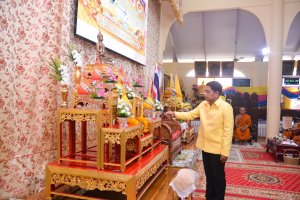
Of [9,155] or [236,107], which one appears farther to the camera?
[236,107]

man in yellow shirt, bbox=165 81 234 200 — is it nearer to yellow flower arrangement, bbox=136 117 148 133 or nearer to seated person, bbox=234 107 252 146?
yellow flower arrangement, bbox=136 117 148 133

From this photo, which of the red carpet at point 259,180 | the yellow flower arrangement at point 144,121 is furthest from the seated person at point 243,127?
the yellow flower arrangement at point 144,121

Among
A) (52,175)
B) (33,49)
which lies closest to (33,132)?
(52,175)

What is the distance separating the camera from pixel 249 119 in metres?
6.75

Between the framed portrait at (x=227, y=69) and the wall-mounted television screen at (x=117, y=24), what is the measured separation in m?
7.95

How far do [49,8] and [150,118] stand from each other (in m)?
2.00

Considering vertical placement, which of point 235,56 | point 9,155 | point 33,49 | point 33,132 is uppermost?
point 235,56

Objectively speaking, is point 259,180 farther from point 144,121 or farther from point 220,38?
point 220,38

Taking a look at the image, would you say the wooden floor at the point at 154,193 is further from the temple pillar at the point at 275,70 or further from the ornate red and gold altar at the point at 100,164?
the temple pillar at the point at 275,70

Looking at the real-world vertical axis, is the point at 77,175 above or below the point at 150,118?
below

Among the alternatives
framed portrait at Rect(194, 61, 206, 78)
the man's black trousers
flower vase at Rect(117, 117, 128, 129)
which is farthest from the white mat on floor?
framed portrait at Rect(194, 61, 206, 78)

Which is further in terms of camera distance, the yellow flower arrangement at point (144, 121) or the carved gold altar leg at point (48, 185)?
the yellow flower arrangement at point (144, 121)

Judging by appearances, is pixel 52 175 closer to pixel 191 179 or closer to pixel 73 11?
pixel 191 179

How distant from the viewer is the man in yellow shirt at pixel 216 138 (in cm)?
220
